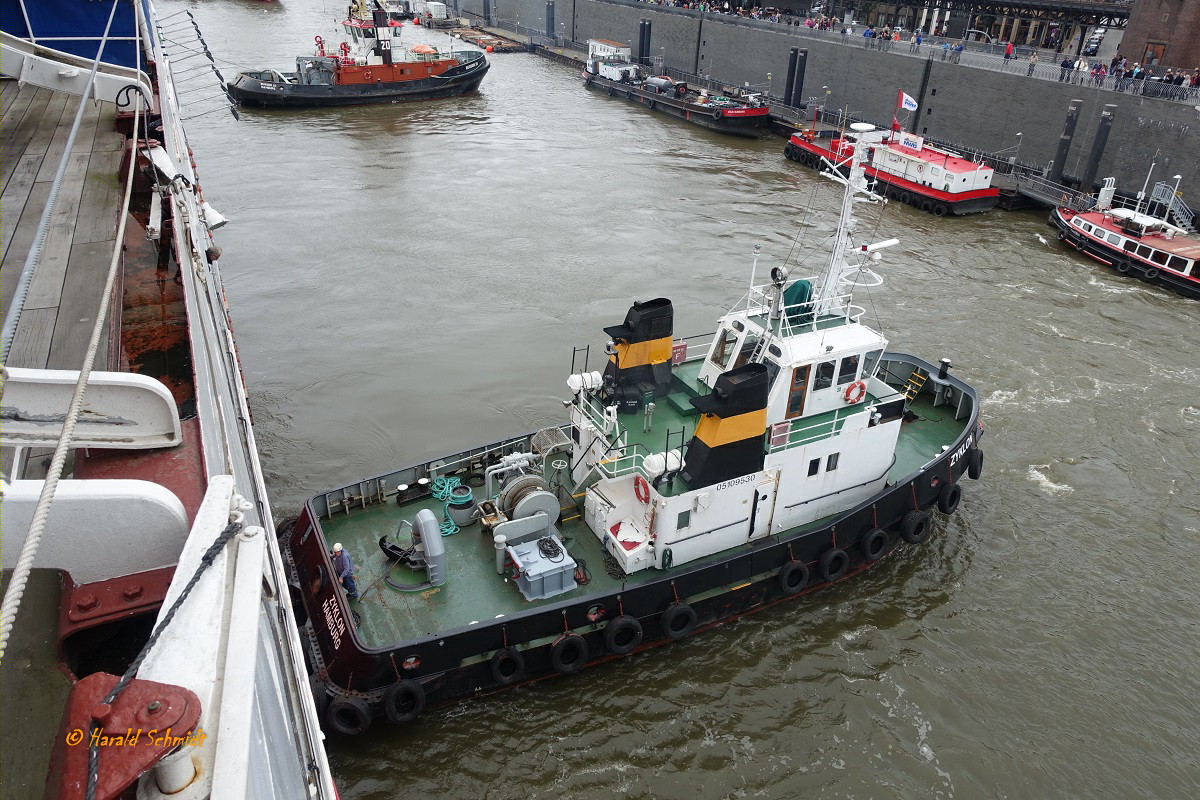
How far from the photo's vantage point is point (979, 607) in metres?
12.5

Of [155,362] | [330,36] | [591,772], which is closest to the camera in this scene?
[155,362]

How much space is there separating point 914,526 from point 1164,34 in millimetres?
35051

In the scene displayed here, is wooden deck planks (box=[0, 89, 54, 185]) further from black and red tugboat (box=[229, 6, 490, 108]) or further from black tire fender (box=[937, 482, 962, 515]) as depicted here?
black and red tugboat (box=[229, 6, 490, 108])

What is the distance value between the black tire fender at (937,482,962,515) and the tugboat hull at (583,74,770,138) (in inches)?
1208

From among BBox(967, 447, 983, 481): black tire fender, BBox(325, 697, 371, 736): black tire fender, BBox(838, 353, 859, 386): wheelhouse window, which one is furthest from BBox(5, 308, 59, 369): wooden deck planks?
BBox(967, 447, 983, 481): black tire fender

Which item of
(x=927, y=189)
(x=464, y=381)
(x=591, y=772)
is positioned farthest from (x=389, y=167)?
(x=591, y=772)

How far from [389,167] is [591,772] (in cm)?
2882

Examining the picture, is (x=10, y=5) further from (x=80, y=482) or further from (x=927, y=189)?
(x=927, y=189)

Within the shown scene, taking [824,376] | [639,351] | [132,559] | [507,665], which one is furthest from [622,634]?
[132,559]

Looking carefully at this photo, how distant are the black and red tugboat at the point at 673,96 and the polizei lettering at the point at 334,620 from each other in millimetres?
35570

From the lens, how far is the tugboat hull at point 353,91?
41.3m

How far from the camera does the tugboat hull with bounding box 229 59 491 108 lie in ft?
135

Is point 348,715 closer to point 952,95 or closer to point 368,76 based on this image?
point 952,95

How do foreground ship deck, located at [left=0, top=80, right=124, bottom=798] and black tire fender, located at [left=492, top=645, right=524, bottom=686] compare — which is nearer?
foreground ship deck, located at [left=0, top=80, right=124, bottom=798]
